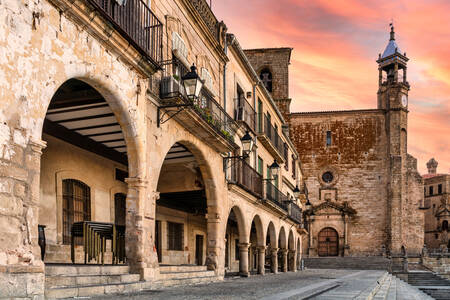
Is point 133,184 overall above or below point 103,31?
below

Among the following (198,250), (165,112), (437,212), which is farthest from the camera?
(437,212)

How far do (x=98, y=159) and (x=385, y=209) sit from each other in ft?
127

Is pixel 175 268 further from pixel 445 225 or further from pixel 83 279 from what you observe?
pixel 445 225

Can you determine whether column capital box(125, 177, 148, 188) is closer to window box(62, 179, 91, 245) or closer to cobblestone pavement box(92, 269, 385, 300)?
cobblestone pavement box(92, 269, 385, 300)

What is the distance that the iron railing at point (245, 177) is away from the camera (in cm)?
1605

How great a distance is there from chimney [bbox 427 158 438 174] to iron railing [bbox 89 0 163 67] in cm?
Answer: 9771

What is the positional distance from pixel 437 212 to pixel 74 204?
70.2 meters

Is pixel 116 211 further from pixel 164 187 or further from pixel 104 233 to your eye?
pixel 104 233

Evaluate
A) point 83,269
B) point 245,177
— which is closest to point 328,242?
point 245,177

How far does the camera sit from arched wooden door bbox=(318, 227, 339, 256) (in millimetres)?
46469

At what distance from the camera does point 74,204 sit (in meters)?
11.1

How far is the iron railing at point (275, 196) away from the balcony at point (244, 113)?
311 cm

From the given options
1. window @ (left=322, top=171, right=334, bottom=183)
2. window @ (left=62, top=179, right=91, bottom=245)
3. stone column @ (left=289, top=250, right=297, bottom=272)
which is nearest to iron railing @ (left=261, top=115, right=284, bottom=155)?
stone column @ (left=289, top=250, right=297, bottom=272)

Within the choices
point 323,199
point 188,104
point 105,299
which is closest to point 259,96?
point 188,104
